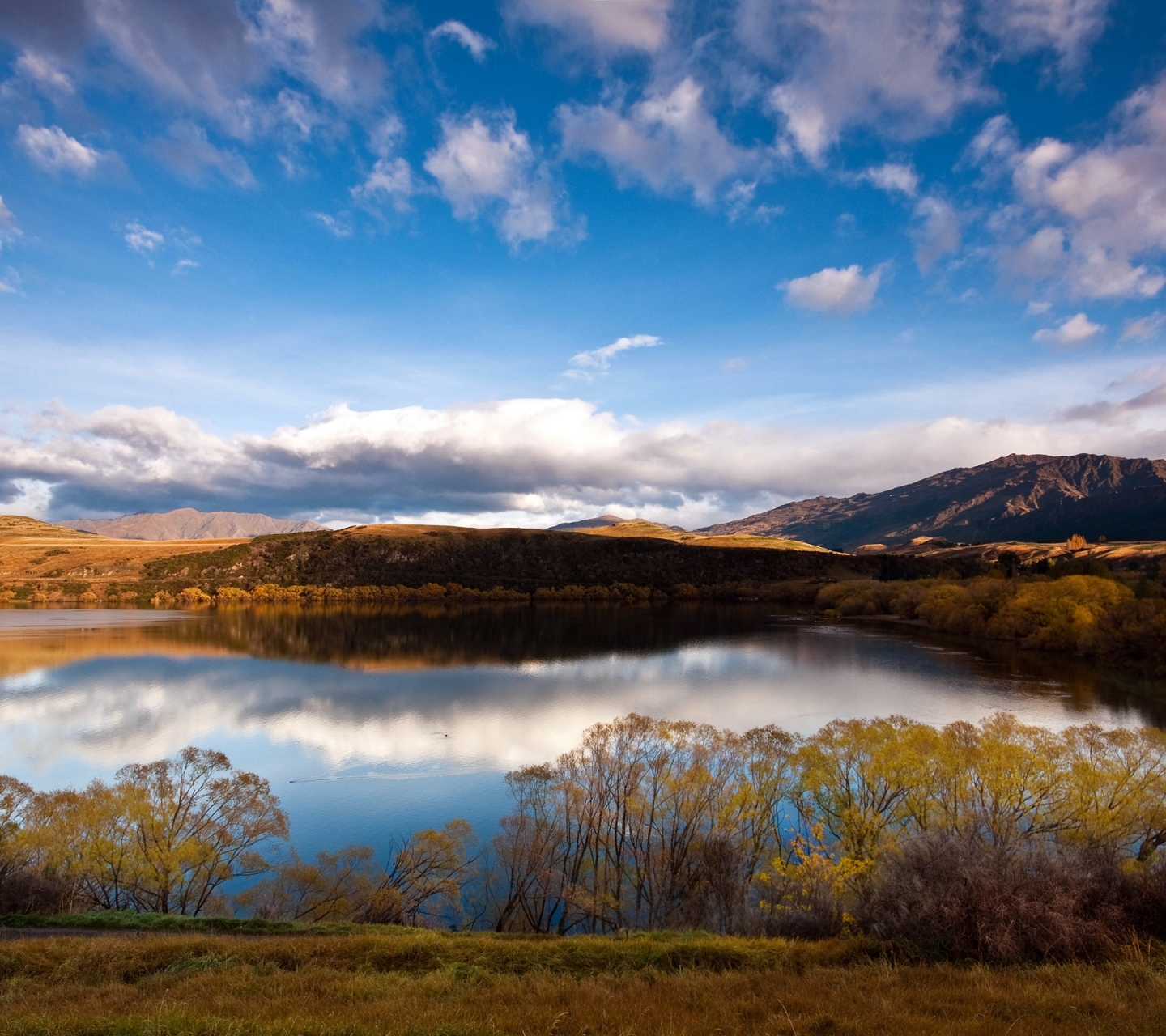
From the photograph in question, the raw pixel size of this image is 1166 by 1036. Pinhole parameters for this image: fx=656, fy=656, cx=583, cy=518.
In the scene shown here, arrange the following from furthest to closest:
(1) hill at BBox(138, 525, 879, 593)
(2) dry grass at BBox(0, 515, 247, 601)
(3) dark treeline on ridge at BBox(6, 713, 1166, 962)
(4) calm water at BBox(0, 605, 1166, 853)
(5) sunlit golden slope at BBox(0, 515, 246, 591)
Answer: (1) hill at BBox(138, 525, 879, 593) < (5) sunlit golden slope at BBox(0, 515, 246, 591) < (2) dry grass at BBox(0, 515, 247, 601) < (4) calm water at BBox(0, 605, 1166, 853) < (3) dark treeline on ridge at BBox(6, 713, 1166, 962)

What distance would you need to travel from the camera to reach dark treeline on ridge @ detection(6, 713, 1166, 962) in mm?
13664

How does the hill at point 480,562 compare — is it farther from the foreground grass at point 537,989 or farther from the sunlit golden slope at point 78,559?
the foreground grass at point 537,989

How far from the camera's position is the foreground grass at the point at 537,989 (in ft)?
24.8

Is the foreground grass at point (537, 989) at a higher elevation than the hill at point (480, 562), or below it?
below

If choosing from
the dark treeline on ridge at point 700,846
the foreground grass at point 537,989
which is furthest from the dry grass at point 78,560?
the foreground grass at point 537,989

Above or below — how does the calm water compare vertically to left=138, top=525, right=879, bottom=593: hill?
below

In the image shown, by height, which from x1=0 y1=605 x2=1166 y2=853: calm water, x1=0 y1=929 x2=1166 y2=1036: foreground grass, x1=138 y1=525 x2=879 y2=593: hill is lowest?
x1=0 y1=605 x2=1166 y2=853: calm water

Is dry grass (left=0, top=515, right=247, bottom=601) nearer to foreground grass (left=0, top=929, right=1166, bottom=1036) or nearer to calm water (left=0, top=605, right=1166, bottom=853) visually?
calm water (left=0, top=605, right=1166, bottom=853)

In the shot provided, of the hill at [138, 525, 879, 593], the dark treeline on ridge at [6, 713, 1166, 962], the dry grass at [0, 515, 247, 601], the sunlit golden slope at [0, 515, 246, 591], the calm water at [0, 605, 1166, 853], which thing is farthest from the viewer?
the hill at [138, 525, 879, 593]

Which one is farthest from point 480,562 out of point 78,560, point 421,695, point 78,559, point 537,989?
point 537,989

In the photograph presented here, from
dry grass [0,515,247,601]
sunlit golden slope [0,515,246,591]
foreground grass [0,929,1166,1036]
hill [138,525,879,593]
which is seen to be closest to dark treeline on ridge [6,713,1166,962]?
foreground grass [0,929,1166,1036]

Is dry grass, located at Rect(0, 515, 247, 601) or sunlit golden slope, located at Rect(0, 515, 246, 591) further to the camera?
sunlit golden slope, located at Rect(0, 515, 246, 591)

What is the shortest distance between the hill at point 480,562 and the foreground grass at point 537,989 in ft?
376

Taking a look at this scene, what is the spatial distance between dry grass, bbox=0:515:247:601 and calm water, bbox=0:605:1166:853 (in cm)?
4670
